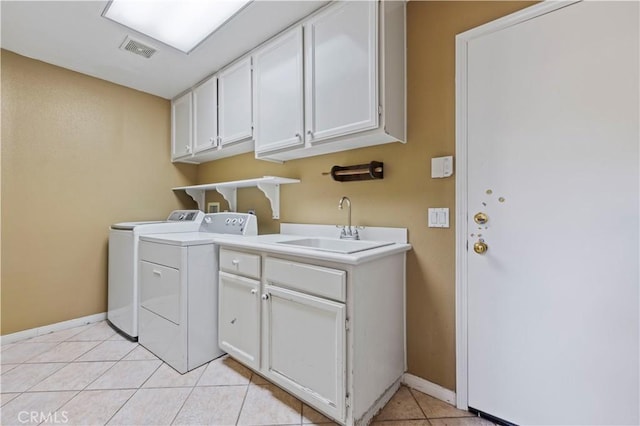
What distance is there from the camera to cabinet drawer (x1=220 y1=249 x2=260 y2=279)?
1.63m

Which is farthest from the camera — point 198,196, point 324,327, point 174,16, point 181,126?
point 198,196

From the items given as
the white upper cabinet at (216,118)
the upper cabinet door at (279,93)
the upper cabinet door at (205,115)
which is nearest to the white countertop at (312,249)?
the upper cabinet door at (279,93)

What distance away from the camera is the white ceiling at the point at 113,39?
68.6 inches

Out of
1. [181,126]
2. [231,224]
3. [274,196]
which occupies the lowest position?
[231,224]

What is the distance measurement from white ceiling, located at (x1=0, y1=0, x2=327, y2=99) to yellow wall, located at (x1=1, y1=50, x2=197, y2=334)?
0.23 m

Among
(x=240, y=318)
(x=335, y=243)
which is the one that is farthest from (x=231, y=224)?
(x=335, y=243)

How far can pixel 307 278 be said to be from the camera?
1.38 metres

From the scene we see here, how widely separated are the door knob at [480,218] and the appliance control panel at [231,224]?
1.57m

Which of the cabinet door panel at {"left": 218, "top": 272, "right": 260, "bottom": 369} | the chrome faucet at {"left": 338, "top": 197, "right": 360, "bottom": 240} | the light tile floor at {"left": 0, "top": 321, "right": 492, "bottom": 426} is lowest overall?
the light tile floor at {"left": 0, "top": 321, "right": 492, "bottom": 426}

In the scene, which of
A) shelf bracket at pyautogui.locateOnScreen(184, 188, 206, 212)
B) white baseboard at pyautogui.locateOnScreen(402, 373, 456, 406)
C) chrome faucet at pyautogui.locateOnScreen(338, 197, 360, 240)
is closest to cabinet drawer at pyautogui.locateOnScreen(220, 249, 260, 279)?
chrome faucet at pyautogui.locateOnScreen(338, 197, 360, 240)

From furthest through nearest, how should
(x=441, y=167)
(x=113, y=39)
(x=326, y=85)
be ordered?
1. (x=113, y=39)
2. (x=326, y=85)
3. (x=441, y=167)

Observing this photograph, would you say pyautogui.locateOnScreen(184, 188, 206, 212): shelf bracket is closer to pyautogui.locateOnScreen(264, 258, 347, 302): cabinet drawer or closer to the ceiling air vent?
the ceiling air vent

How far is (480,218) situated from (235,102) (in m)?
2.01

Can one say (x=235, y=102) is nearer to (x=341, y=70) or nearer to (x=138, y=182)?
(x=341, y=70)
